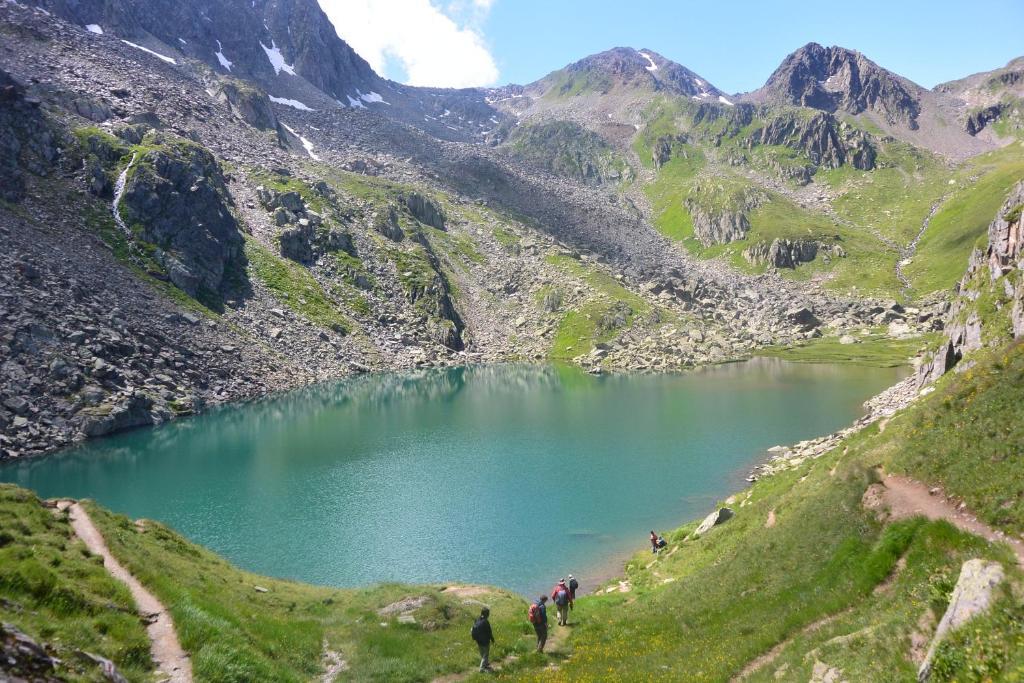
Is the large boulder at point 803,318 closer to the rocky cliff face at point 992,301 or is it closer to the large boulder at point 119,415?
the rocky cliff face at point 992,301

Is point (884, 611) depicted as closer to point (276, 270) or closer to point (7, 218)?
point (7, 218)

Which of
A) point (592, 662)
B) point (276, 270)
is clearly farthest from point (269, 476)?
point (276, 270)

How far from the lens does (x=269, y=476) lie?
248 feet

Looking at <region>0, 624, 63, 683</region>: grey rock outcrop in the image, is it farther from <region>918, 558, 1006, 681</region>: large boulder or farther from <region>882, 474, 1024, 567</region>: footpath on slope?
<region>882, 474, 1024, 567</region>: footpath on slope

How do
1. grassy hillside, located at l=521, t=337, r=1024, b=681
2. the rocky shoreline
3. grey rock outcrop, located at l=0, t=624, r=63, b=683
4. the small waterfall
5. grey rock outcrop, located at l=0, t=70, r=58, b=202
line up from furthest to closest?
the small waterfall, grey rock outcrop, located at l=0, t=70, r=58, b=202, the rocky shoreline, grassy hillside, located at l=521, t=337, r=1024, b=681, grey rock outcrop, located at l=0, t=624, r=63, b=683

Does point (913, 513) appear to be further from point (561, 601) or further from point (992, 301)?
point (992, 301)

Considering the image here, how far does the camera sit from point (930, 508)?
2047 centimetres

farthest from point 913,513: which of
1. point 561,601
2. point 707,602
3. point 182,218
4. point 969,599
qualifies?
point 182,218

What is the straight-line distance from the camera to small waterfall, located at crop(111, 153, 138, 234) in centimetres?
14188

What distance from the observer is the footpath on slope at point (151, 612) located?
14852 mm

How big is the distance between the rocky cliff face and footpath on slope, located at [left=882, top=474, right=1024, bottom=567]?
30.4 meters

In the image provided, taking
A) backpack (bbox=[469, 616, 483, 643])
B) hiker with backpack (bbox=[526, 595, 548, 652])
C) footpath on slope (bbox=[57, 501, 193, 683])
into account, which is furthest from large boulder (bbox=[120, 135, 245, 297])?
backpack (bbox=[469, 616, 483, 643])

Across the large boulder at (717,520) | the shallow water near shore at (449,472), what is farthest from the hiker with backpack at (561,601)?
the large boulder at (717,520)

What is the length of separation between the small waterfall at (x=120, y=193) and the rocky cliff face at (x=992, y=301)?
16207cm
